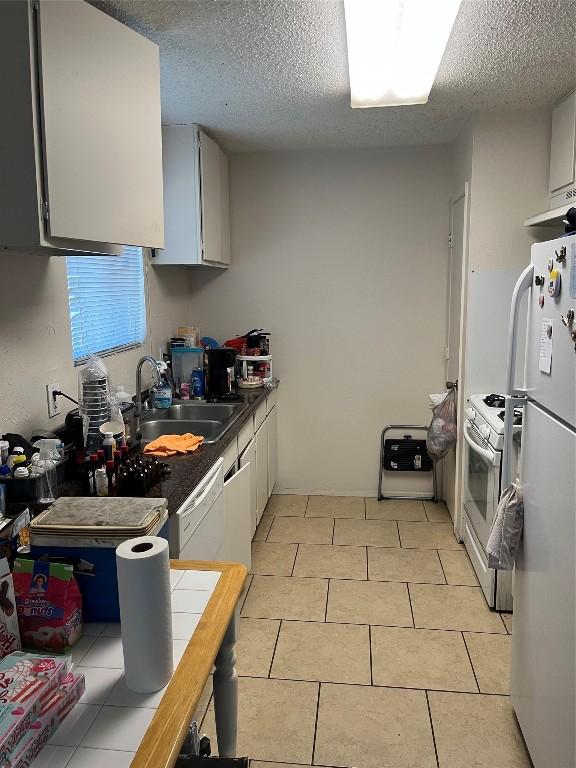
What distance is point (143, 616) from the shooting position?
1097mm

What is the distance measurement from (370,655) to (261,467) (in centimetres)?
144

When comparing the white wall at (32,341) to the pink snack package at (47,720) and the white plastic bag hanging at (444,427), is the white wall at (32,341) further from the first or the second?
the white plastic bag hanging at (444,427)

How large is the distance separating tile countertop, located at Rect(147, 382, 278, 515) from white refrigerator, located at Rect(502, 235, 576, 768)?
3.71 feet

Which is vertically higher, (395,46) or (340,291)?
(395,46)

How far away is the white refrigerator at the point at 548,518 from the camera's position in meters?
1.62

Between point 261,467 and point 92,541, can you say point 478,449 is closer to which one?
point 261,467

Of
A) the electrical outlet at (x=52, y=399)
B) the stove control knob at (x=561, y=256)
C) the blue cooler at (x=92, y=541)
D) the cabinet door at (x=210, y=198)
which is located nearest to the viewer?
the blue cooler at (x=92, y=541)

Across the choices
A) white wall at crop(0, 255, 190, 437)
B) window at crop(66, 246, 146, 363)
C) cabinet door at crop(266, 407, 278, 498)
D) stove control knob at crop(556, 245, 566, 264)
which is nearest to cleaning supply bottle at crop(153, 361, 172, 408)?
window at crop(66, 246, 146, 363)

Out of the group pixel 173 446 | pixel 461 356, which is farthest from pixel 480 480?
pixel 173 446

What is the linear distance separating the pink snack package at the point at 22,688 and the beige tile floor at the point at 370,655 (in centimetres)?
129

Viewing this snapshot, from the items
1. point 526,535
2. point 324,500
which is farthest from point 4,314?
point 324,500

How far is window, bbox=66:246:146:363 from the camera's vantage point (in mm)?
2725

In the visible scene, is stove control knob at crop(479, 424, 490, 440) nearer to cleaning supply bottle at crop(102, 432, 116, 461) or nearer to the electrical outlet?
cleaning supply bottle at crop(102, 432, 116, 461)

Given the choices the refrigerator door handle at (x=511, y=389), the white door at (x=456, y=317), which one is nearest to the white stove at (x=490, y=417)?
the white door at (x=456, y=317)
